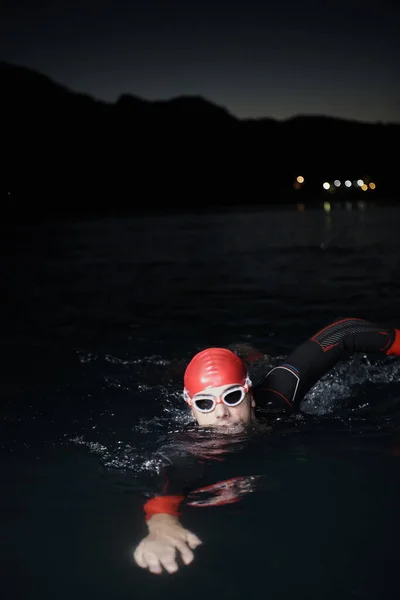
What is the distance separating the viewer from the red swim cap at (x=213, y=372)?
4727 millimetres

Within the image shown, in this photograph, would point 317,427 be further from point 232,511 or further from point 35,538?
point 35,538

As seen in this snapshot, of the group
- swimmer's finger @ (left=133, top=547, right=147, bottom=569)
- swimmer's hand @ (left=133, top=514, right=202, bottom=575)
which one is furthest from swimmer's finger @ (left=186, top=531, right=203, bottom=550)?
swimmer's finger @ (left=133, top=547, right=147, bottom=569)

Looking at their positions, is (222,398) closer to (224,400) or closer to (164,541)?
(224,400)

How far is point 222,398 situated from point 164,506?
46.7 inches

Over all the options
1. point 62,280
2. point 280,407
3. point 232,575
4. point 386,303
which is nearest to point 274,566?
point 232,575

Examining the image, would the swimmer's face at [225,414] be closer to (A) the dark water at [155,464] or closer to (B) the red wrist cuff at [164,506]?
(A) the dark water at [155,464]

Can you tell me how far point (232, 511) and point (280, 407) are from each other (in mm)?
1565

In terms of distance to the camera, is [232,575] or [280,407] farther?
[280,407]

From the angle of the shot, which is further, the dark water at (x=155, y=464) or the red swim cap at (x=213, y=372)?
the red swim cap at (x=213, y=372)

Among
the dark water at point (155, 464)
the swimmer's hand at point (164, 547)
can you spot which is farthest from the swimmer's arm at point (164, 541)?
the dark water at point (155, 464)

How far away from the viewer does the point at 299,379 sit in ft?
18.2

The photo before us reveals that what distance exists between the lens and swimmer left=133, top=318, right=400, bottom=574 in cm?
334

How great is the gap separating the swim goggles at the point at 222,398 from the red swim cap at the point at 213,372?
4cm

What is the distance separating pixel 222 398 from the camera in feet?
15.5
